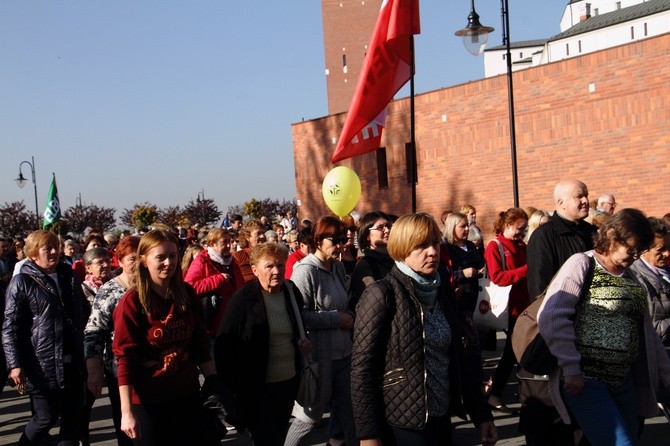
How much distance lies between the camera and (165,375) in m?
4.52

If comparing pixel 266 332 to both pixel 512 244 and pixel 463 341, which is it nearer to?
pixel 463 341

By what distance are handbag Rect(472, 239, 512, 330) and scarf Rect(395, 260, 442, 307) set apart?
4286mm

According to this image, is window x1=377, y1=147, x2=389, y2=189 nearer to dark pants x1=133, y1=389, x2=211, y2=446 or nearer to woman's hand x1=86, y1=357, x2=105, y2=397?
woman's hand x1=86, y1=357, x2=105, y2=397

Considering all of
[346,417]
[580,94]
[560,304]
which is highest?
[580,94]

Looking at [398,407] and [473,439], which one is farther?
[473,439]

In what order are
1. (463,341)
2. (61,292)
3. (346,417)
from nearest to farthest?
(463,341), (346,417), (61,292)

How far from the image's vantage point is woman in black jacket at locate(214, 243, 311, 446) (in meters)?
5.20

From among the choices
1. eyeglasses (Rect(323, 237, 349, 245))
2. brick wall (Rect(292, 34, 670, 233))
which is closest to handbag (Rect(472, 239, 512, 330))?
eyeglasses (Rect(323, 237, 349, 245))

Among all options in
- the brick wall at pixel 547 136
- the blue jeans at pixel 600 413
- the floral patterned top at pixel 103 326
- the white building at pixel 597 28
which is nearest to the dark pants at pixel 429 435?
the blue jeans at pixel 600 413

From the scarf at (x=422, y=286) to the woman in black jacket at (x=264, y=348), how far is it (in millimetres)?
1622

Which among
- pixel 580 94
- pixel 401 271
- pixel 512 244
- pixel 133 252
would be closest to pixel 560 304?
pixel 401 271

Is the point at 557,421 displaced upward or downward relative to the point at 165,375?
downward

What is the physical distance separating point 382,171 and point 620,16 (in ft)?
168

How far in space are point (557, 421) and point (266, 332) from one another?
1822 mm
